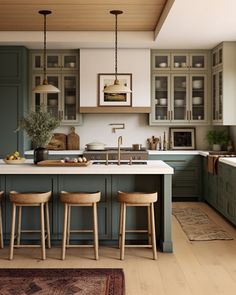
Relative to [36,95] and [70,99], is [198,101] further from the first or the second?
[36,95]

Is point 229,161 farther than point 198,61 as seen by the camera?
No

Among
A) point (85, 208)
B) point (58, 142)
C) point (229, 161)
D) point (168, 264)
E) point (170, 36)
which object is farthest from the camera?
point (58, 142)

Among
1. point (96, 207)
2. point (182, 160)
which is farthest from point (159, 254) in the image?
point (182, 160)

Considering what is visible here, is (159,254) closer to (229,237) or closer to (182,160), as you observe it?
(229,237)

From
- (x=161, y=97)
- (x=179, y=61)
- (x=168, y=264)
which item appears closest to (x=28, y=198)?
(x=168, y=264)

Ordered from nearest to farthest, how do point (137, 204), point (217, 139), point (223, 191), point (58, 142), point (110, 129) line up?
point (137, 204)
point (223, 191)
point (217, 139)
point (58, 142)
point (110, 129)

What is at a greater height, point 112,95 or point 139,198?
point 112,95

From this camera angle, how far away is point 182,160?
Result: 304 inches

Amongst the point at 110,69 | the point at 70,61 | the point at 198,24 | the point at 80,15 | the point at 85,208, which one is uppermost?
the point at 80,15

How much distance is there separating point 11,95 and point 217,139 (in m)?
3.46

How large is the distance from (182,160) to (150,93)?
4.04ft

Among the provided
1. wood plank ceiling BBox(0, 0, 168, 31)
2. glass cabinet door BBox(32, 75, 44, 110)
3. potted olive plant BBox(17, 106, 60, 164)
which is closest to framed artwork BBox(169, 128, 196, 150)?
wood plank ceiling BBox(0, 0, 168, 31)

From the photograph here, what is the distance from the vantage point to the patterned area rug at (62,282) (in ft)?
11.8

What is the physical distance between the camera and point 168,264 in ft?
14.2
